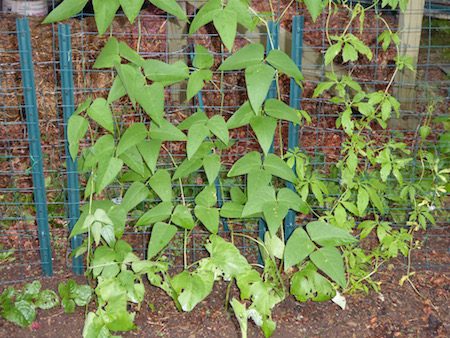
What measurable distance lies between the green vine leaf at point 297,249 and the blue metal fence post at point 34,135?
1.24m

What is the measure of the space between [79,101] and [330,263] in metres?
1.83

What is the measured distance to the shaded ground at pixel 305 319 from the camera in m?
2.92

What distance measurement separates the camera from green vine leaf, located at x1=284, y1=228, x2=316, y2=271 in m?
2.69

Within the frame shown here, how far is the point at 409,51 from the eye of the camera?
385cm

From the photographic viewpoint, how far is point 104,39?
13.5 ft

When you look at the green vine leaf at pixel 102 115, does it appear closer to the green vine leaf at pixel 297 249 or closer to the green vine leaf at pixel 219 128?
the green vine leaf at pixel 219 128

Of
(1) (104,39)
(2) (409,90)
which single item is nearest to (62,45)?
(1) (104,39)

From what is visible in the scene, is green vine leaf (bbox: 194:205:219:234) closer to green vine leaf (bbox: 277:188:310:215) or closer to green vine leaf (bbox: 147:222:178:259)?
green vine leaf (bbox: 147:222:178:259)

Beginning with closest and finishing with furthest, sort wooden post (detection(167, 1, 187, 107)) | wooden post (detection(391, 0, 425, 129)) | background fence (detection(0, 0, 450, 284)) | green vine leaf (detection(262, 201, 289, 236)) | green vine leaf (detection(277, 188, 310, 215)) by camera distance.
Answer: green vine leaf (detection(262, 201, 289, 236)) → green vine leaf (detection(277, 188, 310, 215)) → background fence (detection(0, 0, 450, 284)) → wooden post (detection(391, 0, 425, 129)) → wooden post (detection(167, 1, 187, 107))

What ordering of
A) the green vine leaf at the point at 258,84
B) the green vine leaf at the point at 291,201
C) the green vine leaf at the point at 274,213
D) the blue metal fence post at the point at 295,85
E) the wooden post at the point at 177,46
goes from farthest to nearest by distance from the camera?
the wooden post at the point at 177,46 < the blue metal fence post at the point at 295,85 < the green vine leaf at the point at 291,201 < the green vine leaf at the point at 274,213 < the green vine leaf at the point at 258,84

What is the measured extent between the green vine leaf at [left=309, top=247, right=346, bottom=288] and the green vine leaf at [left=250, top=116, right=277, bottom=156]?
0.49 meters

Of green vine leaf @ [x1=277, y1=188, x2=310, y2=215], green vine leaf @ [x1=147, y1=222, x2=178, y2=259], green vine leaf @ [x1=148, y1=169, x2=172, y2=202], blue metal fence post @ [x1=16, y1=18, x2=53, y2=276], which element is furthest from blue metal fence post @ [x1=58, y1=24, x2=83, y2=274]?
green vine leaf @ [x1=277, y1=188, x2=310, y2=215]

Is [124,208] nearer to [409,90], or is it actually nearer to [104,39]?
[104,39]

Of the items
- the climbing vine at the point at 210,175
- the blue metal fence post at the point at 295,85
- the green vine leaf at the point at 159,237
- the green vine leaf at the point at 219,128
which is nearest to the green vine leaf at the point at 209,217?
the climbing vine at the point at 210,175
